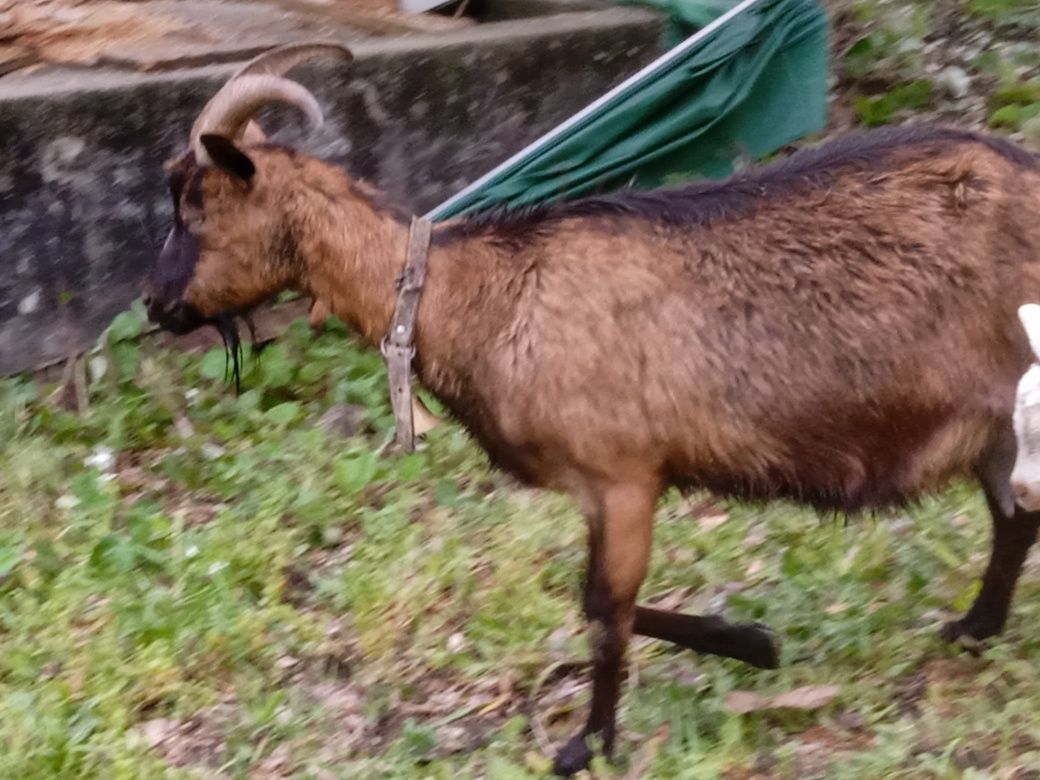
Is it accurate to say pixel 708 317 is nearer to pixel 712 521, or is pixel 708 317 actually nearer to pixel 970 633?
pixel 970 633

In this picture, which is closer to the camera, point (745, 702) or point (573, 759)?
point (573, 759)

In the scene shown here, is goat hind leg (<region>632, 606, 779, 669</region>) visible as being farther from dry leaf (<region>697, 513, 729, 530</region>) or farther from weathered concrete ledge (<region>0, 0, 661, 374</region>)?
weathered concrete ledge (<region>0, 0, 661, 374</region>)

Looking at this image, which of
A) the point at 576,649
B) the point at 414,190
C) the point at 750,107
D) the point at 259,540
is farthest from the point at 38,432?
the point at 750,107

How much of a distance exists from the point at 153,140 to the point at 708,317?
3.27 meters

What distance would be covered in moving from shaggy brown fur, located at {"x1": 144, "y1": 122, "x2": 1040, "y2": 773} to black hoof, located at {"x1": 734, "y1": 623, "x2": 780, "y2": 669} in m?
0.48

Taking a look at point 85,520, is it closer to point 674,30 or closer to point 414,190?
point 414,190

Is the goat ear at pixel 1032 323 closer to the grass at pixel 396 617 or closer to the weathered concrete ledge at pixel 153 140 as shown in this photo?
the grass at pixel 396 617

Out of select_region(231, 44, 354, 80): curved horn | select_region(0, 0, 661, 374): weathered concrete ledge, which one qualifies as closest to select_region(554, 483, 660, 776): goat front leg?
select_region(231, 44, 354, 80): curved horn

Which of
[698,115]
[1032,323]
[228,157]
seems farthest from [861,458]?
[698,115]

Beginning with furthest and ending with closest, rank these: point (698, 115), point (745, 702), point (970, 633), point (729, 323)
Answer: point (698, 115) → point (970, 633) → point (745, 702) → point (729, 323)

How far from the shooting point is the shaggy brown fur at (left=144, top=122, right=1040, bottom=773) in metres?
3.48

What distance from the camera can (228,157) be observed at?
361 centimetres

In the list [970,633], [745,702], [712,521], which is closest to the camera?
[745,702]

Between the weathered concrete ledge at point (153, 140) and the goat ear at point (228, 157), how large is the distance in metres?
2.41
